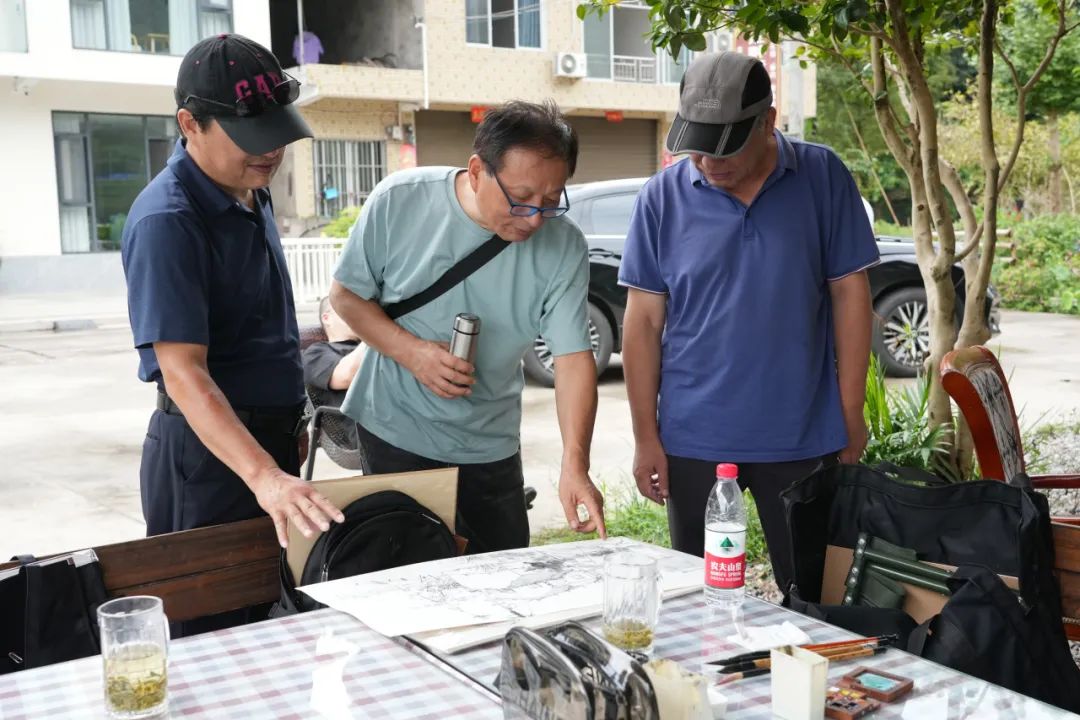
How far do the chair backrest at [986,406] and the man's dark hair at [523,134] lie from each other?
1311 mm

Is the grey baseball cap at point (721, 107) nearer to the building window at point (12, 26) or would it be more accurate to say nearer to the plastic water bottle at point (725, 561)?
the plastic water bottle at point (725, 561)

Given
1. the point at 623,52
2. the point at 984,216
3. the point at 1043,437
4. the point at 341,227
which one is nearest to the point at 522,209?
the point at 984,216

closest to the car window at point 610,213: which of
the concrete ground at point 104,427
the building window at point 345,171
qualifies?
the concrete ground at point 104,427

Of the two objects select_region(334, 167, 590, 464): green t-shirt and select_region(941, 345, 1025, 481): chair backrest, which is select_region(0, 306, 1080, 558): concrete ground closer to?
select_region(941, 345, 1025, 481): chair backrest

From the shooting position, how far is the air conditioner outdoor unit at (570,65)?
883 inches

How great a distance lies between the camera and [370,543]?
2.31 m

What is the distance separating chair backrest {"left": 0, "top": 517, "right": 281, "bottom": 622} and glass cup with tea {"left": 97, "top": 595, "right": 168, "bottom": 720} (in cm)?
68

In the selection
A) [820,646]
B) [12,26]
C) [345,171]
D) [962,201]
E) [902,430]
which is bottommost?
[902,430]

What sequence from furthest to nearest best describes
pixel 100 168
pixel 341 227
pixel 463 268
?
1. pixel 100 168
2. pixel 341 227
3. pixel 463 268

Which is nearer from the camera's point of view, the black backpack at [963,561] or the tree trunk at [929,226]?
the black backpack at [963,561]

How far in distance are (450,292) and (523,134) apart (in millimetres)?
451

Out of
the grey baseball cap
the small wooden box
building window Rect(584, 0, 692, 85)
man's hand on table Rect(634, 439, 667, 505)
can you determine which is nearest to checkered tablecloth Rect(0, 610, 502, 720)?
the small wooden box

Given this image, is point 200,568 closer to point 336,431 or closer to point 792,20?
point 336,431

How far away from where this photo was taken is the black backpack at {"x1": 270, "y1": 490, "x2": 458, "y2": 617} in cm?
229
